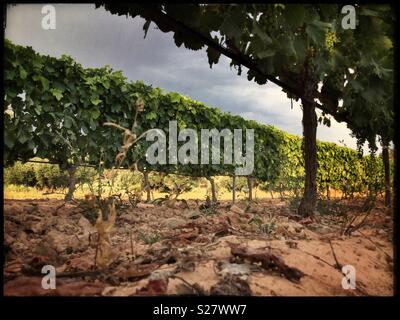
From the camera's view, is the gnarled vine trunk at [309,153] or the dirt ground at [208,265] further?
the gnarled vine trunk at [309,153]

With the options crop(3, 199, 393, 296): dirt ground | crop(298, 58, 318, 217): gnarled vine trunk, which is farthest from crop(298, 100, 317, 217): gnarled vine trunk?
crop(3, 199, 393, 296): dirt ground

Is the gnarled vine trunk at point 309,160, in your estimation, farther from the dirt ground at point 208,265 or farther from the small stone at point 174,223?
the small stone at point 174,223

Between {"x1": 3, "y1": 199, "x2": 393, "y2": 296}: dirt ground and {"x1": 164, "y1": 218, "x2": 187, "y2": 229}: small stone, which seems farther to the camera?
{"x1": 164, "y1": 218, "x2": 187, "y2": 229}: small stone

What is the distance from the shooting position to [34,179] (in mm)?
12578

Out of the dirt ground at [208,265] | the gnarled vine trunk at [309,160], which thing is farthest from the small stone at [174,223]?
the gnarled vine trunk at [309,160]

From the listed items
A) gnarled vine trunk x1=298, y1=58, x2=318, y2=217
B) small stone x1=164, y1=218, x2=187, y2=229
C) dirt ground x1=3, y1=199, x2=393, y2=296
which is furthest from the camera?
gnarled vine trunk x1=298, y1=58, x2=318, y2=217

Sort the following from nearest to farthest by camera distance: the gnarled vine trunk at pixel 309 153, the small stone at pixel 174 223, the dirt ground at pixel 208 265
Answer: the dirt ground at pixel 208 265
the small stone at pixel 174 223
the gnarled vine trunk at pixel 309 153

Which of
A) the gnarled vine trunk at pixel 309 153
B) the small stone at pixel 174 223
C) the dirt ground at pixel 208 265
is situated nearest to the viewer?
the dirt ground at pixel 208 265

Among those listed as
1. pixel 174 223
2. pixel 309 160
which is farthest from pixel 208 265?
pixel 309 160

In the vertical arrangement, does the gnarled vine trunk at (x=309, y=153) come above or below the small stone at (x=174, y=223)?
above

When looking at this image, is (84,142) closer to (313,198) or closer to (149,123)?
(149,123)

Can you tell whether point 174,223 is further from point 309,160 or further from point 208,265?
point 309,160

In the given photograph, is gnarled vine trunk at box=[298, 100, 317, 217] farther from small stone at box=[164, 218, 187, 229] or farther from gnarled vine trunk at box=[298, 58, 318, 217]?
small stone at box=[164, 218, 187, 229]
